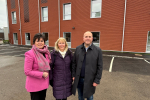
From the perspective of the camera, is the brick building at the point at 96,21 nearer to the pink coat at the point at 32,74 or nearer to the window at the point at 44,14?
the window at the point at 44,14

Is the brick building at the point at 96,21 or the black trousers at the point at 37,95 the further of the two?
the brick building at the point at 96,21

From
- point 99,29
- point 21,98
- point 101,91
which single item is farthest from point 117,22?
point 21,98

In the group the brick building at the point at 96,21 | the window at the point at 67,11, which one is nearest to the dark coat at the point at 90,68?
the brick building at the point at 96,21

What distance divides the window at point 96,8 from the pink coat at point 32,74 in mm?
11469

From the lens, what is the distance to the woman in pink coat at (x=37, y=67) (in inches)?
70.4

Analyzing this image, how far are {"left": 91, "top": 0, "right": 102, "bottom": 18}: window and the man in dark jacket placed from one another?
11.0 meters

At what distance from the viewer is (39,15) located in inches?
610

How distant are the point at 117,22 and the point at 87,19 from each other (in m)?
3.49

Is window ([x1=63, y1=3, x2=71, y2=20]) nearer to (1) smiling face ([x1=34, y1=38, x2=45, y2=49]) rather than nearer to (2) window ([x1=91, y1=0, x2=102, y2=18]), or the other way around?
A: (2) window ([x1=91, y1=0, x2=102, y2=18])

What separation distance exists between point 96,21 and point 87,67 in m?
10.9

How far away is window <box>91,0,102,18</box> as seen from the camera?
39.2ft

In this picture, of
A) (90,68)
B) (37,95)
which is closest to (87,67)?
(90,68)

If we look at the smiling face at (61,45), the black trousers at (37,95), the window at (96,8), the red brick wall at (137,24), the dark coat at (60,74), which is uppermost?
the window at (96,8)

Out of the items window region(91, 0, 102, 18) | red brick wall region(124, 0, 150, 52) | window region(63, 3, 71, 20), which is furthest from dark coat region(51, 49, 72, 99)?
window region(63, 3, 71, 20)
